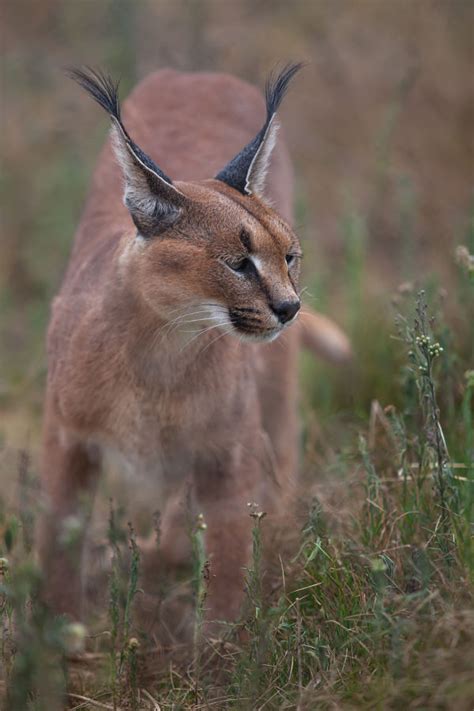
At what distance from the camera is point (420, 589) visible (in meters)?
3.52

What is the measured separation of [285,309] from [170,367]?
2.26ft

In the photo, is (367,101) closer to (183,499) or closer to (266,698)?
(183,499)

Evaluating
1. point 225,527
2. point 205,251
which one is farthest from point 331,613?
point 205,251

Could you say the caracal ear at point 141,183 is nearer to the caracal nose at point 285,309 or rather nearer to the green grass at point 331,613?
the caracal nose at point 285,309

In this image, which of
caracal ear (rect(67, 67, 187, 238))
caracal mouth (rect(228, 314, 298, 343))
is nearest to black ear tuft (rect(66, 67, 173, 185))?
caracal ear (rect(67, 67, 187, 238))

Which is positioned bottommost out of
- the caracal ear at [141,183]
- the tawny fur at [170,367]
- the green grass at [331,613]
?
the green grass at [331,613]

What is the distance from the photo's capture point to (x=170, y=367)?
13.4 feet

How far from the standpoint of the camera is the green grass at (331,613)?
300 centimetres

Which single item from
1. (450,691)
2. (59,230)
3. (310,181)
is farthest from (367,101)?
(450,691)

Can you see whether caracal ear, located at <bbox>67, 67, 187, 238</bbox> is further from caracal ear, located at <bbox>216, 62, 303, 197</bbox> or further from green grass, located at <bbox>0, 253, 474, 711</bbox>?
green grass, located at <bbox>0, 253, 474, 711</bbox>

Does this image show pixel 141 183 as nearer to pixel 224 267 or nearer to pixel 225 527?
pixel 224 267

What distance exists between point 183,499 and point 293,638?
3.19ft

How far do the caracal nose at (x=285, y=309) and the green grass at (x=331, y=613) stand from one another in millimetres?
361

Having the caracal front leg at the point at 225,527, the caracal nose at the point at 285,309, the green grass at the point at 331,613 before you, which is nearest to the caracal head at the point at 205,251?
the caracal nose at the point at 285,309
